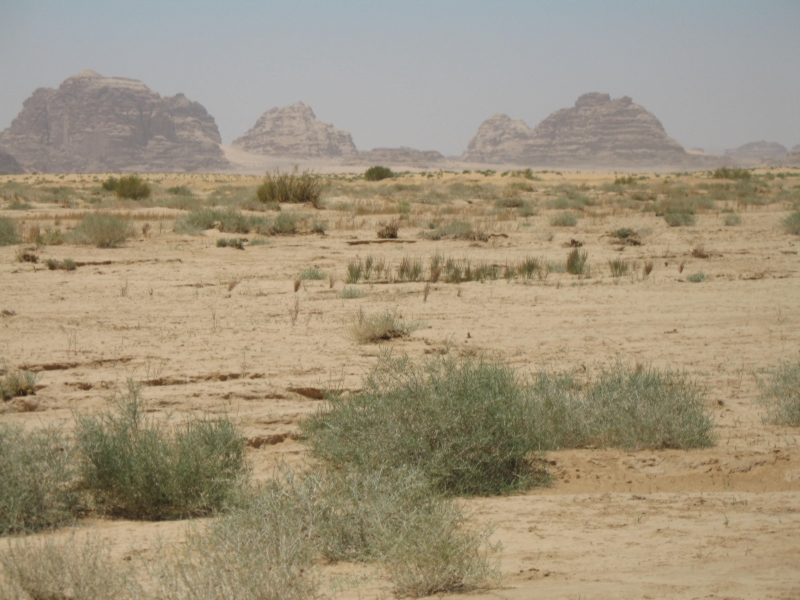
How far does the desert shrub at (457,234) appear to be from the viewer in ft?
62.5

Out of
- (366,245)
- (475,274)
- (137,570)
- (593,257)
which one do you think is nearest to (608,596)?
(137,570)

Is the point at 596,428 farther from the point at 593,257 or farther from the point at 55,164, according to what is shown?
the point at 55,164

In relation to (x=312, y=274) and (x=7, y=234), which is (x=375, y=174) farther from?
(x=312, y=274)

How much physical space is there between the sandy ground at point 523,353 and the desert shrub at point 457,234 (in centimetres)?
49

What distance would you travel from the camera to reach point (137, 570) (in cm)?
364

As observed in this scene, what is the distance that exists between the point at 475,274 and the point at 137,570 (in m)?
10.5

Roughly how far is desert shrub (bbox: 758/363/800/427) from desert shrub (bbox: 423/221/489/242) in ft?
38.0

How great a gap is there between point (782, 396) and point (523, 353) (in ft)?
8.96

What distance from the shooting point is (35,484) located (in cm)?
455

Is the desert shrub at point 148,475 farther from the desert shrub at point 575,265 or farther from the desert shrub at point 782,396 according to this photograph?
the desert shrub at point 575,265

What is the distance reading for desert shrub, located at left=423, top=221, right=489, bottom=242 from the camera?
1906 cm

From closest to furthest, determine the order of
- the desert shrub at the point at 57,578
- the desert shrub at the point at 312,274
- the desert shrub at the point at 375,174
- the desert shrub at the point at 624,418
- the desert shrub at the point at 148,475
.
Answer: the desert shrub at the point at 57,578 < the desert shrub at the point at 148,475 < the desert shrub at the point at 624,418 < the desert shrub at the point at 312,274 < the desert shrub at the point at 375,174

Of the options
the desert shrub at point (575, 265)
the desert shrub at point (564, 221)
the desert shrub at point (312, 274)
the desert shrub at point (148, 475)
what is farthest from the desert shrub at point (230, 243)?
the desert shrub at point (148, 475)

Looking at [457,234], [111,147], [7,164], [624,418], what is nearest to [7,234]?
[457,234]
